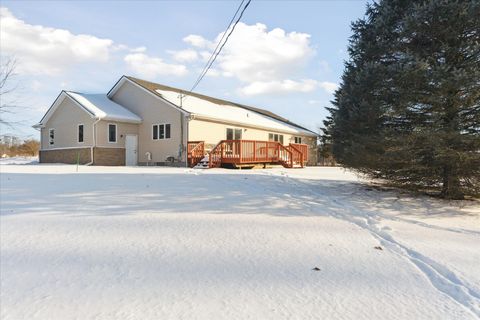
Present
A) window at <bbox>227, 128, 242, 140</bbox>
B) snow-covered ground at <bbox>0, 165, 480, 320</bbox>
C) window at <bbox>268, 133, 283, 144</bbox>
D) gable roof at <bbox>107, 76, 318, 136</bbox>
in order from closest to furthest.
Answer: snow-covered ground at <bbox>0, 165, 480, 320</bbox> < gable roof at <bbox>107, 76, 318, 136</bbox> < window at <bbox>227, 128, 242, 140</bbox> < window at <bbox>268, 133, 283, 144</bbox>

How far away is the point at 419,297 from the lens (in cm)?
282

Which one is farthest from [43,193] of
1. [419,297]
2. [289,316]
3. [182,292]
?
[419,297]

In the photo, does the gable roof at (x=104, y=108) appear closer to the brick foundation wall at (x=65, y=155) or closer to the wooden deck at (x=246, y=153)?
the brick foundation wall at (x=65, y=155)

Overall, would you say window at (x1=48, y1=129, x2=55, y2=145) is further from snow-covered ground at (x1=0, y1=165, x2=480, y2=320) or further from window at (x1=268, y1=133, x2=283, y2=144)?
snow-covered ground at (x1=0, y1=165, x2=480, y2=320)

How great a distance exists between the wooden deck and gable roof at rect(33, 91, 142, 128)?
5068 mm

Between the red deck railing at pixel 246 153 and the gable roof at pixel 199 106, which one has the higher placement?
the gable roof at pixel 199 106

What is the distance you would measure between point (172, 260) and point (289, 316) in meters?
1.47

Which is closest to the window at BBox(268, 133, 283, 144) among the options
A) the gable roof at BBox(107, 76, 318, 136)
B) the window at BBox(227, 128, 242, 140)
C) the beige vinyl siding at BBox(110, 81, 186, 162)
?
the gable roof at BBox(107, 76, 318, 136)

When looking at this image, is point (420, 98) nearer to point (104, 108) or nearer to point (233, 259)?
point (233, 259)

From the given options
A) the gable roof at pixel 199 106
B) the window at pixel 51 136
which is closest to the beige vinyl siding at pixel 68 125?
the window at pixel 51 136

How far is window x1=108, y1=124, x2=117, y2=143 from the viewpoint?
840 inches

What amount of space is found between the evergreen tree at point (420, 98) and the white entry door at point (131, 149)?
54.4 ft

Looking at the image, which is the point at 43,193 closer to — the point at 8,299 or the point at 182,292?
the point at 8,299

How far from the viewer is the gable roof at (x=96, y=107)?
67.9 feet
